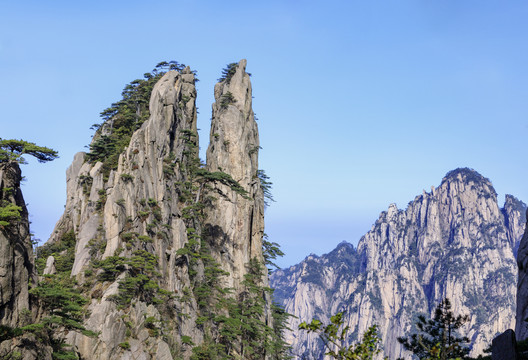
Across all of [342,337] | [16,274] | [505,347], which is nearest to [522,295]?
[505,347]

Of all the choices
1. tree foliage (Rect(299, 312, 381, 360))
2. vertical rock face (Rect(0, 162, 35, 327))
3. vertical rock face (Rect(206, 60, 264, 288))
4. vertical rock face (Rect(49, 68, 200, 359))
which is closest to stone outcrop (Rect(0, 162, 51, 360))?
vertical rock face (Rect(0, 162, 35, 327))

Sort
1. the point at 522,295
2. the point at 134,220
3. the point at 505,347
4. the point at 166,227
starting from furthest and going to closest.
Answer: the point at 166,227
the point at 134,220
the point at 522,295
the point at 505,347

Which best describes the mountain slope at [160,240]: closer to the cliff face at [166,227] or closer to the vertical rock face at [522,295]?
the cliff face at [166,227]

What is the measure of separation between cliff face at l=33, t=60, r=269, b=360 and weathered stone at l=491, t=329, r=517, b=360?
29130 mm

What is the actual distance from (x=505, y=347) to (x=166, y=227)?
38713 millimetres

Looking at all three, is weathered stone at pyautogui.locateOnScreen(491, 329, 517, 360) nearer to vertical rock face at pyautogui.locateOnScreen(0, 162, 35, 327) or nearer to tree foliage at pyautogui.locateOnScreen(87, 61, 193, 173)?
vertical rock face at pyautogui.locateOnScreen(0, 162, 35, 327)

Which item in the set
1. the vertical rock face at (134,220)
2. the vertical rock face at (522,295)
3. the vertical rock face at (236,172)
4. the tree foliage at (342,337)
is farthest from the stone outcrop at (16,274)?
the vertical rock face at (236,172)

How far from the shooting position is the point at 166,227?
168 ft

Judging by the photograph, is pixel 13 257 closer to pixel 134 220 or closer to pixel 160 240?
pixel 134 220

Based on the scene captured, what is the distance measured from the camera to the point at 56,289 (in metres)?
32.0

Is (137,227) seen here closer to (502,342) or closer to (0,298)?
(0,298)

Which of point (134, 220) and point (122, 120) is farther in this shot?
point (122, 120)

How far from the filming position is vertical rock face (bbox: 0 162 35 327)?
92.2ft

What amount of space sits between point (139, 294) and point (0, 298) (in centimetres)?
1754
